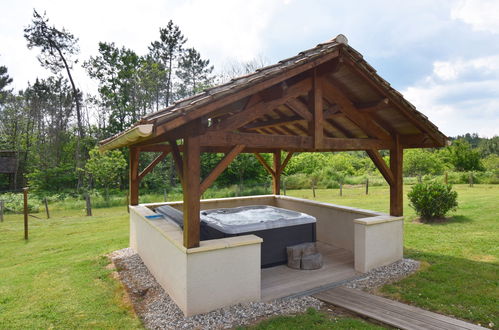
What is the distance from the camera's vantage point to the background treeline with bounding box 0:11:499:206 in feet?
68.2

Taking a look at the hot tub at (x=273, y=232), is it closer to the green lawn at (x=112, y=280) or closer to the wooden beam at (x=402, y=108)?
the green lawn at (x=112, y=280)

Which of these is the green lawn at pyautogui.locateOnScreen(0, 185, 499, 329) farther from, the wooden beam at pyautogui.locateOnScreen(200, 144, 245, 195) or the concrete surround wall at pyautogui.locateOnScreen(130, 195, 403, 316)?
the wooden beam at pyautogui.locateOnScreen(200, 144, 245, 195)

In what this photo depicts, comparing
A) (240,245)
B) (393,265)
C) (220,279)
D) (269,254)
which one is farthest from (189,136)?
(393,265)

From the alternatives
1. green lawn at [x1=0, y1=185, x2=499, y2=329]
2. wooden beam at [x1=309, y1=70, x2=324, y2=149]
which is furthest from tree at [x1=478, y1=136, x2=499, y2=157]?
wooden beam at [x1=309, y1=70, x2=324, y2=149]

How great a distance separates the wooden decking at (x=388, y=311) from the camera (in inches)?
134

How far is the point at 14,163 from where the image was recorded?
864 inches

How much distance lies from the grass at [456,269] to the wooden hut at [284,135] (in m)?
0.75

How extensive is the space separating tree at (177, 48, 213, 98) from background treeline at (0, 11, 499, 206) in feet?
0.27

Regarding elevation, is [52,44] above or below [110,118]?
above

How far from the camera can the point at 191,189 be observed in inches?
144

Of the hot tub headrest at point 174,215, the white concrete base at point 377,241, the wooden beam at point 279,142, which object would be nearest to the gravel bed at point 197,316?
the hot tub headrest at point 174,215

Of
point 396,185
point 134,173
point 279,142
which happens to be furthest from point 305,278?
point 134,173

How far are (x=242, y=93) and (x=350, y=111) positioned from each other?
7.43 ft

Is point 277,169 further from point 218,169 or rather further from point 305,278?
point 218,169
